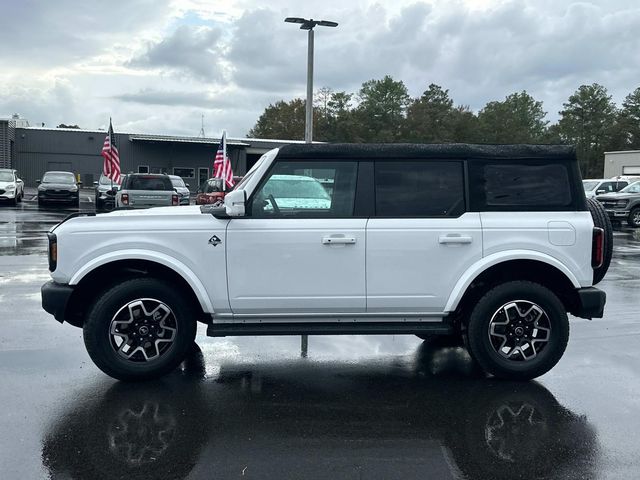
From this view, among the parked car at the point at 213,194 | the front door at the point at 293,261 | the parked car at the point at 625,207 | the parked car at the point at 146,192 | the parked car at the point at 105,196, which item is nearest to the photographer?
the front door at the point at 293,261

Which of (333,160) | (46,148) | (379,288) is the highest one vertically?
(46,148)

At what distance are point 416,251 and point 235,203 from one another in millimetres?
1554

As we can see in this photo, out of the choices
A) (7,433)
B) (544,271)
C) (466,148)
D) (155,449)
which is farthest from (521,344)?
(7,433)

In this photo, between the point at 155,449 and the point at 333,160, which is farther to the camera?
the point at 333,160

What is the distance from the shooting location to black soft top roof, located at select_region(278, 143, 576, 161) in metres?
5.63

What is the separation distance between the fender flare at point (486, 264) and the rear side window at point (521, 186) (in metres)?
0.42

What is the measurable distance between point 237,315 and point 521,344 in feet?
8.02

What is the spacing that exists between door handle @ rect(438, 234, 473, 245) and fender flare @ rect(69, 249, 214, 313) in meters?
2.02

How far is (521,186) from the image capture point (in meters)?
5.69

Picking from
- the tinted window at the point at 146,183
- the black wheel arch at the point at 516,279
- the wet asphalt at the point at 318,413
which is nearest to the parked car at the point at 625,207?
the tinted window at the point at 146,183

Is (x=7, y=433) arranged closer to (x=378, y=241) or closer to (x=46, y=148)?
(x=378, y=241)

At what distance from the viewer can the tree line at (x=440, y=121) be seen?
7869cm

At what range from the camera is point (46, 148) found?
49.6 meters

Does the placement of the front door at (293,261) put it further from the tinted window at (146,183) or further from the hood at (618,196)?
the hood at (618,196)
